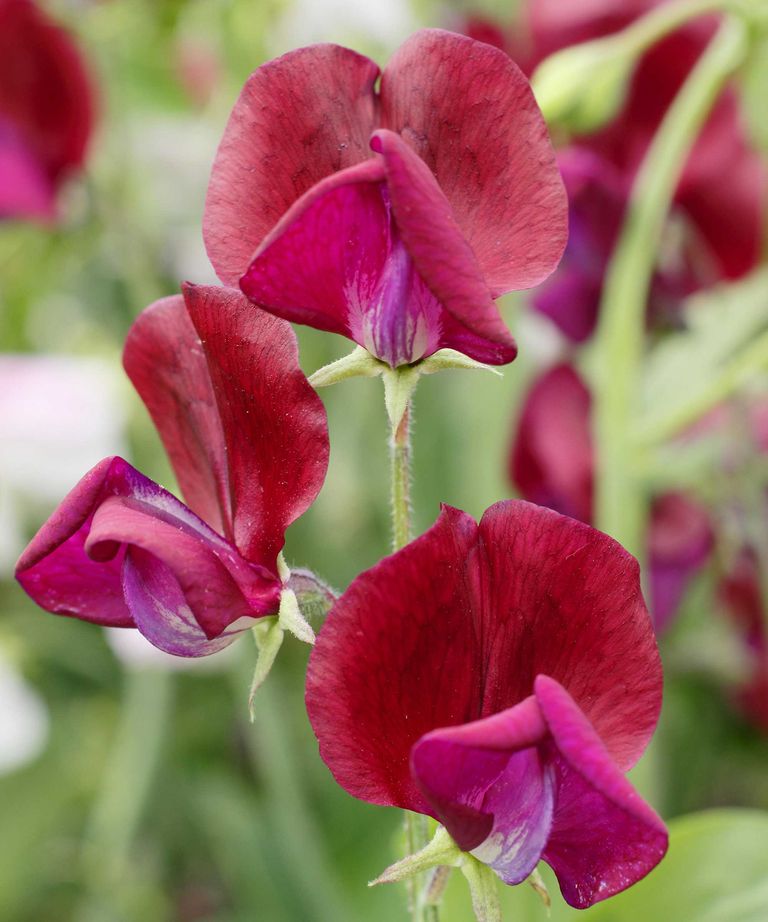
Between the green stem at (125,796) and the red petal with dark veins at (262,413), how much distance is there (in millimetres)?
614

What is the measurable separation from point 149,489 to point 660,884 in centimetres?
23

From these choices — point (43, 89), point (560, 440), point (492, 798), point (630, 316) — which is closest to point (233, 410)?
point (492, 798)

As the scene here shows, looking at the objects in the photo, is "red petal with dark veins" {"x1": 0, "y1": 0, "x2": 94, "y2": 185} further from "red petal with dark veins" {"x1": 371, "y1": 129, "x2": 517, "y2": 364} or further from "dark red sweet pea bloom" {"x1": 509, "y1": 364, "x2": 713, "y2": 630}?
"red petal with dark veins" {"x1": 371, "y1": 129, "x2": 517, "y2": 364}

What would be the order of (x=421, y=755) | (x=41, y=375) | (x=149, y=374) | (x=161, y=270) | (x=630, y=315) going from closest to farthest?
(x=421, y=755), (x=149, y=374), (x=630, y=315), (x=41, y=375), (x=161, y=270)

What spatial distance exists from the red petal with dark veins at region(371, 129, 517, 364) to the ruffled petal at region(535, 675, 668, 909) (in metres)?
0.08

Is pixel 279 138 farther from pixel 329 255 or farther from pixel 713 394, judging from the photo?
pixel 713 394

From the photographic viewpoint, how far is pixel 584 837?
12.9 inches

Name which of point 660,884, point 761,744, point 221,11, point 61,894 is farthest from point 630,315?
point 61,894

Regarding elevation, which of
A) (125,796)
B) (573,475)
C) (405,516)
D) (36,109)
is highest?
(36,109)

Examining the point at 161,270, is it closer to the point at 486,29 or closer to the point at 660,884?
the point at 486,29

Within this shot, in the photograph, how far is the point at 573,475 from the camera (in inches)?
28.7

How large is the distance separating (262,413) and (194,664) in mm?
658

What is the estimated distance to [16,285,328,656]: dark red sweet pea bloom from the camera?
13.2 inches

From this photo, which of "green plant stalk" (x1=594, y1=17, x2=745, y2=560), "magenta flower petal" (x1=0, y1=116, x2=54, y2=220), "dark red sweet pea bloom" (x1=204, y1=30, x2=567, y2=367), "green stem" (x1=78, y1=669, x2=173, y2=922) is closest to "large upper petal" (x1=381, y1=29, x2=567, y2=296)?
"dark red sweet pea bloom" (x1=204, y1=30, x2=567, y2=367)
